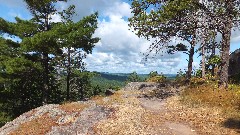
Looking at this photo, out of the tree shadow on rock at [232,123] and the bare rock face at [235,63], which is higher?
the bare rock face at [235,63]

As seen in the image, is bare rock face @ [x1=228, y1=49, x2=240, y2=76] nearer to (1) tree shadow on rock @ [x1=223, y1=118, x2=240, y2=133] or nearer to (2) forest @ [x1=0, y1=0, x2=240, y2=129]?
(2) forest @ [x1=0, y1=0, x2=240, y2=129]

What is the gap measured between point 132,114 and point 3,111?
28898mm

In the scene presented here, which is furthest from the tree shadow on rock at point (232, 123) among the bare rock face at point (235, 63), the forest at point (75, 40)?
the bare rock face at point (235, 63)

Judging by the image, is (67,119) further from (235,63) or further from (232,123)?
(235,63)

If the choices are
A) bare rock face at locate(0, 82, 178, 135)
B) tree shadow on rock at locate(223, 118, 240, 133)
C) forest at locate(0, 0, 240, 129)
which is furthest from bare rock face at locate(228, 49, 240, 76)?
tree shadow on rock at locate(223, 118, 240, 133)

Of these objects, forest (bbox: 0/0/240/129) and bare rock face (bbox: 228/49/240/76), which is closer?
forest (bbox: 0/0/240/129)

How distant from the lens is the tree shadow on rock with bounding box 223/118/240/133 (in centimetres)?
1583

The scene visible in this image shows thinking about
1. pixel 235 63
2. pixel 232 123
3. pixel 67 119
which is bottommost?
pixel 67 119

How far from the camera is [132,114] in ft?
62.6

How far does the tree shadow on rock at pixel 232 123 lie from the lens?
623 inches

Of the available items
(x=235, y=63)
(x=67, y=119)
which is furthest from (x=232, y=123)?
(x=235, y=63)

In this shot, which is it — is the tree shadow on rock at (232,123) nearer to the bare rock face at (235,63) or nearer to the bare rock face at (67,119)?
the bare rock face at (67,119)

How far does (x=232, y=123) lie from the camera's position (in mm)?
16453

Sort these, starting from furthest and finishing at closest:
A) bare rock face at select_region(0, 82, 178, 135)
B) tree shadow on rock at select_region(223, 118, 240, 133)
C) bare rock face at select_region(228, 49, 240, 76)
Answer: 1. bare rock face at select_region(228, 49, 240, 76)
2. bare rock face at select_region(0, 82, 178, 135)
3. tree shadow on rock at select_region(223, 118, 240, 133)
